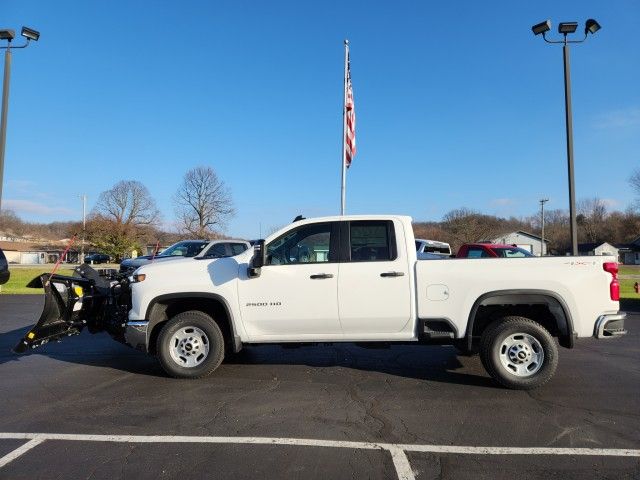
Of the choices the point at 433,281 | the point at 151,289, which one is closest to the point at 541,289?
the point at 433,281

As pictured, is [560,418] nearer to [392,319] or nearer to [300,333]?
[392,319]

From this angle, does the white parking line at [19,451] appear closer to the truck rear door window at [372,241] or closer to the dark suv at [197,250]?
the truck rear door window at [372,241]

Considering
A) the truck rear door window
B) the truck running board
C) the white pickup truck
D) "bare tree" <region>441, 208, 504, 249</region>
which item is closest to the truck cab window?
the white pickup truck

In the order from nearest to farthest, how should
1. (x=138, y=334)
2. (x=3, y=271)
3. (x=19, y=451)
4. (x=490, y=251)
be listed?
(x=19, y=451)
(x=138, y=334)
(x=3, y=271)
(x=490, y=251)

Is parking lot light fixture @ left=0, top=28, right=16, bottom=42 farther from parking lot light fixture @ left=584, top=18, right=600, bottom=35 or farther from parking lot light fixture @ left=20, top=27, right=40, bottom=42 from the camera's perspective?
parking lot light fixture @ left=584, top=18, right=600, bottom=35

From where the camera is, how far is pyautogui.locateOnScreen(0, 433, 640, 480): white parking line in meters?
3.83

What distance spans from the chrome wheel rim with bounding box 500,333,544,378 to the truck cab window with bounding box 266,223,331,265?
92.3 inches

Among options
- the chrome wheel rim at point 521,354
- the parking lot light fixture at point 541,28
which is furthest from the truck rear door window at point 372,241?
the parking lot light fixture at point 541,28

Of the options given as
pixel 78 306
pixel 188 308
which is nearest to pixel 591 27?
pixel 188 308

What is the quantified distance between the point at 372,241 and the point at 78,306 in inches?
161

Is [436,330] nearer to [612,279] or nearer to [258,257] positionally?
[612,279]

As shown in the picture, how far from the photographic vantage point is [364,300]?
5.70 metres

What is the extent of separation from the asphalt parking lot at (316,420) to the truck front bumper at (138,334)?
47 cm

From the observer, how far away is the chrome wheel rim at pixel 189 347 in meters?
5.94
